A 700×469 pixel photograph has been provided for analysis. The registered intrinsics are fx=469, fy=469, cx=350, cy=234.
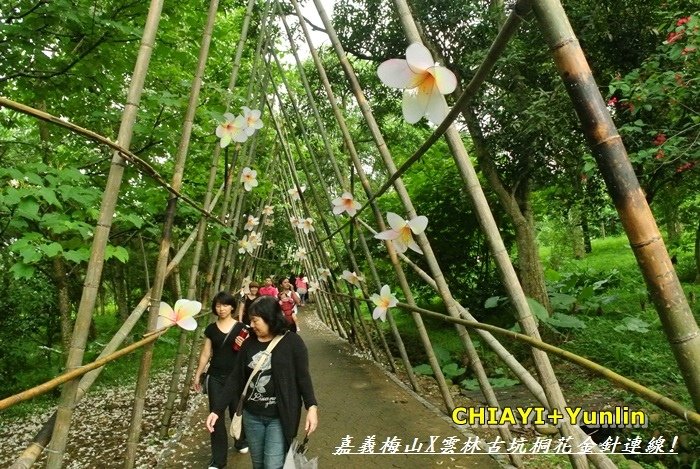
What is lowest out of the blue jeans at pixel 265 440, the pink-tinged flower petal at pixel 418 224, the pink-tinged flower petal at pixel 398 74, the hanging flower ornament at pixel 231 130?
the blue jeans at pixel 265 440

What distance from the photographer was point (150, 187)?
4.05 meters

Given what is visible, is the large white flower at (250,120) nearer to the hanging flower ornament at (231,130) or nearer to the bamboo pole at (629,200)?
the hanging flower ornament at (231,130)

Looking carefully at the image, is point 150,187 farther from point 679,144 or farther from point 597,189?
point 597,189

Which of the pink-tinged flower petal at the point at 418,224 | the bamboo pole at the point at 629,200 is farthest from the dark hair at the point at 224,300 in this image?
the bamboo pole at the point at 629,200

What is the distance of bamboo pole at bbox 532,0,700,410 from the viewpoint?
0.84 m

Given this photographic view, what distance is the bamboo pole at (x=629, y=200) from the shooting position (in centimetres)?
84

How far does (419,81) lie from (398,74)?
0.06m

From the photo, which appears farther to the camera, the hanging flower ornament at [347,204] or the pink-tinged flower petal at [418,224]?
the hanging flower ornament at [347,204]

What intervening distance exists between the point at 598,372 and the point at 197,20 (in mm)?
4196

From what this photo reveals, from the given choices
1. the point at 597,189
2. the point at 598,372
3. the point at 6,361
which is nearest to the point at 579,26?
the point at 597,189

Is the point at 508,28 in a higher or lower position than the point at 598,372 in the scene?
higher

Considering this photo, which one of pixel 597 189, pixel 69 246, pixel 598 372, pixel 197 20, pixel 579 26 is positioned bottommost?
pixel 598 372

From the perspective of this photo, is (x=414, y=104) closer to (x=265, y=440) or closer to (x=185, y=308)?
(x=185, y=308)

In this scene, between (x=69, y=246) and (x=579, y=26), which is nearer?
(x=69, y=246)
